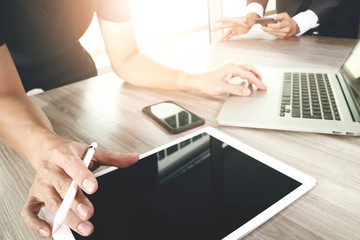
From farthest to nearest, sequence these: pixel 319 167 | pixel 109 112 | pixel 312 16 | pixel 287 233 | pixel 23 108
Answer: pixel 312 16 → pixel 109 112 → pixel 23 108 → pixel 319 167 → pixel 287 233

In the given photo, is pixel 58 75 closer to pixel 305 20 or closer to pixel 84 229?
pixel 84 229

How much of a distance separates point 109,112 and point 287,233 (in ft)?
1.87

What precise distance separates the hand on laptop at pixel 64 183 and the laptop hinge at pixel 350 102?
0.50m

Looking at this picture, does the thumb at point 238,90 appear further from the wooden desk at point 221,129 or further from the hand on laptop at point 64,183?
the hand on laptop at point 64,183

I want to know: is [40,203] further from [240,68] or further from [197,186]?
[240,68]

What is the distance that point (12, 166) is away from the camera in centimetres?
55

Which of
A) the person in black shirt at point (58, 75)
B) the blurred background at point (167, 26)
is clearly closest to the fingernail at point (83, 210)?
the person in black shirt at point (58, 75)

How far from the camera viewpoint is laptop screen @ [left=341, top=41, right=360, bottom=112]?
24.1 inches

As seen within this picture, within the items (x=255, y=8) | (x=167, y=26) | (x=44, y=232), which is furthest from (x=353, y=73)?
(x=167, y=26)

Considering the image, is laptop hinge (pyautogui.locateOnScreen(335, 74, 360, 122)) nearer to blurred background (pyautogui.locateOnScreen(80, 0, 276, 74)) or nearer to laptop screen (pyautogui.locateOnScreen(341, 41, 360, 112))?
laptop screen (pyautogui.locateOnScreen(341, 41, 360, 112))

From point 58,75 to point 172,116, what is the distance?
90cm

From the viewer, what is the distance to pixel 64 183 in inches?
15.9

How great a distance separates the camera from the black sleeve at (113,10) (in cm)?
95

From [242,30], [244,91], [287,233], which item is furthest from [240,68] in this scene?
[242,30]
